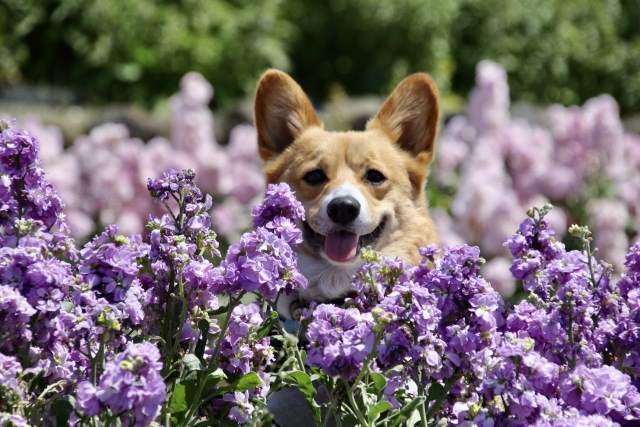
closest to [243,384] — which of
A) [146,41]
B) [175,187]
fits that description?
[175,187]

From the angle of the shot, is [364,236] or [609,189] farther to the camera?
[609,189]

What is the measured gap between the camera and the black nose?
10.5 ft

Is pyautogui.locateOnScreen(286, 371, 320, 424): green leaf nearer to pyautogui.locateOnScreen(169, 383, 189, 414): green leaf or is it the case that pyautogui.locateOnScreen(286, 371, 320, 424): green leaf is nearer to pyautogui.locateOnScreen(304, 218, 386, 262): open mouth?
pyautogui.locateOnScreen(169, 383, 189, 414): green leaf

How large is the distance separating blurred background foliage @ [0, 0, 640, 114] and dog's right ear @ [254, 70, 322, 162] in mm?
4992

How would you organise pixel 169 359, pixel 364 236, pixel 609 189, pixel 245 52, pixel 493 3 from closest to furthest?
pixel 169 359
pixel 364 236
pixel 609 189
pixel 245 52
pixel 493 3

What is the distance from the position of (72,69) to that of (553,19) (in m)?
5.85

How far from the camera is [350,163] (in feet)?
11.7

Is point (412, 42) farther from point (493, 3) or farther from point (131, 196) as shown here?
point (131, 196)

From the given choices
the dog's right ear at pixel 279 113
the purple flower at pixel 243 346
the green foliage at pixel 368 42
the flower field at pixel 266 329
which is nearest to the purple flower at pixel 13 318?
the flower field at pixel 266 329

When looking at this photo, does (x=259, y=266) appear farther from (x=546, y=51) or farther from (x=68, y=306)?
(x=546, y=51)

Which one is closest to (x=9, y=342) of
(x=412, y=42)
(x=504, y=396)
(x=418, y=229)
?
(x=504, y=396)

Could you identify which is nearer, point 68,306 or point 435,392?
point 435,392

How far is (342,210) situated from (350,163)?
1.45 ft

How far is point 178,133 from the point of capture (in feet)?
18.9
